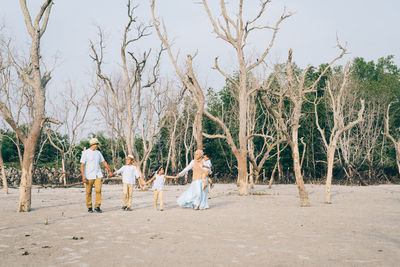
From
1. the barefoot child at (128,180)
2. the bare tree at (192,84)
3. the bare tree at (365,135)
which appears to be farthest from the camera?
the bare tree at (365,135)

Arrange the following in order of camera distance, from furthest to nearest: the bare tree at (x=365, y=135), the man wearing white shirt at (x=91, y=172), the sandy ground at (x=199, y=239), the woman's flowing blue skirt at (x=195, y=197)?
the bare tree at (x=365, y=135), the woman's flowing blue skirt at (x=195, y=197), the man wearing white shirt at (x=91, y=172), the sandy ground at (x=199, y=239)

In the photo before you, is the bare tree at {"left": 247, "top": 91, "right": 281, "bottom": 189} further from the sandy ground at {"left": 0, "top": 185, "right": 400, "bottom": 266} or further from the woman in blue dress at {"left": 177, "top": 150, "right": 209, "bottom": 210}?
the sandy ground at {"left": 0, "top": 185, "right": 400, "bottom": 266}

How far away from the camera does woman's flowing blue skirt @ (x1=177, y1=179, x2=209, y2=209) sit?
504 inches

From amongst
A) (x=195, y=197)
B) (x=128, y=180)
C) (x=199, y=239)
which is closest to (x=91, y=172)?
(x=128, y=180)

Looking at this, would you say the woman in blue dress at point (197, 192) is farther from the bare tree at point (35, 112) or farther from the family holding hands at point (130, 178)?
the bare tree at point (35, 112)

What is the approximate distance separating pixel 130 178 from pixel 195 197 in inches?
84.9

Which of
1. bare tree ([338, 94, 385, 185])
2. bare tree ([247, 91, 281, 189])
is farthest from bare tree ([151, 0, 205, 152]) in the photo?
bare tree ([338, 94, 385, 185])

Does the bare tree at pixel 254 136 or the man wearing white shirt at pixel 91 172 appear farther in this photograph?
the bare tree at pixel 254 136

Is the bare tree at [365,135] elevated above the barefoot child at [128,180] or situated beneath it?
elevated above

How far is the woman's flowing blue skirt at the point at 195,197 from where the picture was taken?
42.0 feet

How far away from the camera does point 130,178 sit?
12.4 m

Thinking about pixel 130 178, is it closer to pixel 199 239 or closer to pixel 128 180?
pixel 128 180

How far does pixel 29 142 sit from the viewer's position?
11945 millimetres

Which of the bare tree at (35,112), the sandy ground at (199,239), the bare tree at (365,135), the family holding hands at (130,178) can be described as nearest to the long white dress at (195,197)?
the family holding hands at (130,178)
